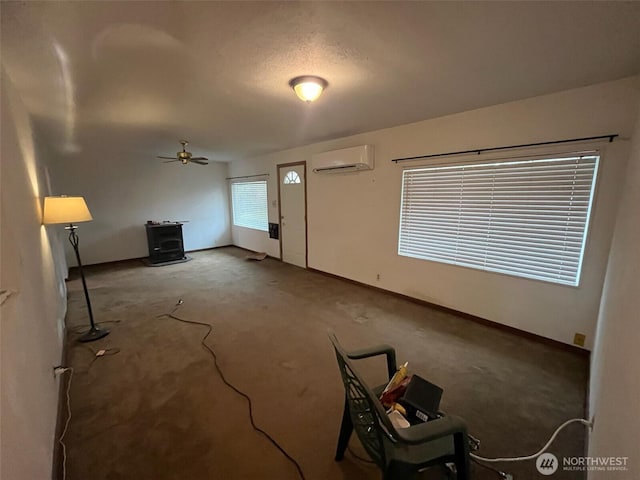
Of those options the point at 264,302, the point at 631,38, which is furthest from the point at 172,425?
the point at 631,38

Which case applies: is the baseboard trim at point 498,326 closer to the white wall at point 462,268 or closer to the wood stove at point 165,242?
the white wall at point 462,268

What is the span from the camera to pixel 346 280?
14.7ft

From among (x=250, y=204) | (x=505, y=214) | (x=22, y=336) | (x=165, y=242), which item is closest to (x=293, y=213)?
(x=250, y=204)

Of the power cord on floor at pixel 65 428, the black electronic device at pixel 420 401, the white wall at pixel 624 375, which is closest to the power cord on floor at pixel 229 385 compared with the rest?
the black electronic device at pixel 420 401

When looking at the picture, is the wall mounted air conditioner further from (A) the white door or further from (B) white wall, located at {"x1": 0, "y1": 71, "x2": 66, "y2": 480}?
(B) white wall, located at {"x1": 0, "y1": 71, "x2": 66, "y2": 480}

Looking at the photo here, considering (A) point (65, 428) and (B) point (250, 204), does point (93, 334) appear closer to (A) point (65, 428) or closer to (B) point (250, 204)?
(A) point (65, 428)

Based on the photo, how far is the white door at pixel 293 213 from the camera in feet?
16.9

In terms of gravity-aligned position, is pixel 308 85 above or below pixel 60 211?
above

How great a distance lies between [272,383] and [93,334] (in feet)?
6.87

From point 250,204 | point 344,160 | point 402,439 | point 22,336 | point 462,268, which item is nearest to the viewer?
point 402,439

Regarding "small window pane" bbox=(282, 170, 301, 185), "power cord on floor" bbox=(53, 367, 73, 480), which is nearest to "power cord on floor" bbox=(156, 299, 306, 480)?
"power cord on floor" bbox=(53, 367, 73, 480)

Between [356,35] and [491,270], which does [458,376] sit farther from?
[356,35]

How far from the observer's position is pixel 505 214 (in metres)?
2.73

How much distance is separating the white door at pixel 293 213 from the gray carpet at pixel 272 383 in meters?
1.68
